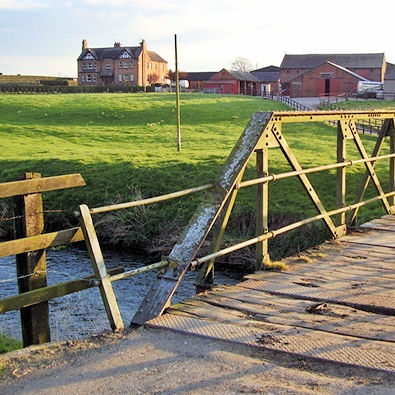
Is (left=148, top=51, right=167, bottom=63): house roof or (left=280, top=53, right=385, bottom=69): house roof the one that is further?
(left=148, top=51, right=167, bottom=63): house roof

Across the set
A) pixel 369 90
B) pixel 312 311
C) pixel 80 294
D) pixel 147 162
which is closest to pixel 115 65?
pixel 369 90

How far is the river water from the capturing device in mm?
10109

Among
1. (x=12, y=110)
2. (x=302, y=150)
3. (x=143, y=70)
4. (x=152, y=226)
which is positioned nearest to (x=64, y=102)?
(x=12, y=110)

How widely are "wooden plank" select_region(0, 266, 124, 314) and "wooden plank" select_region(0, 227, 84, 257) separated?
1.10 feet

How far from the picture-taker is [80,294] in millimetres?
12211

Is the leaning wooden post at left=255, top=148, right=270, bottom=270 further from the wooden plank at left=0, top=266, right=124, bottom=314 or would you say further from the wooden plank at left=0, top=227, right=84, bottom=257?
the wooden plank at left=0, top=227, right=84, bottom=257

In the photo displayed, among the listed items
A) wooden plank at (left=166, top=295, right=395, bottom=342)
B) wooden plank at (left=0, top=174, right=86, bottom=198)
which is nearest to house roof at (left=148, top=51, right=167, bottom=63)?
wooden plank at (left=166, top=295, right=395, bottom=342)

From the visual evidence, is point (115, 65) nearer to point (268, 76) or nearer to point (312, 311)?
point (268, 76)

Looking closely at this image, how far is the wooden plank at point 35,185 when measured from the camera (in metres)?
4.79

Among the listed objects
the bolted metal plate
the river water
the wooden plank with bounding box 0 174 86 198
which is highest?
the wooden plank with bounding box 0 174 86 198

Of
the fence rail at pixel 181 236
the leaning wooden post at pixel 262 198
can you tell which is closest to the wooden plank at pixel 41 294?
the fence rail at pixel 181 236

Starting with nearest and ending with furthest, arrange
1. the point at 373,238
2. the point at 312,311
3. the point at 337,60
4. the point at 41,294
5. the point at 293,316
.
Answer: the point at 41,294 → the point at 293,316 → the point at 312,311 → the point at 373,238 → the point at 337,60

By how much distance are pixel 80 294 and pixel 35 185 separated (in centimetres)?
758

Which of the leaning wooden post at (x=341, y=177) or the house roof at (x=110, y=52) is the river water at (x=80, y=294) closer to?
the leaning wooden post at (x=341, y=177)
